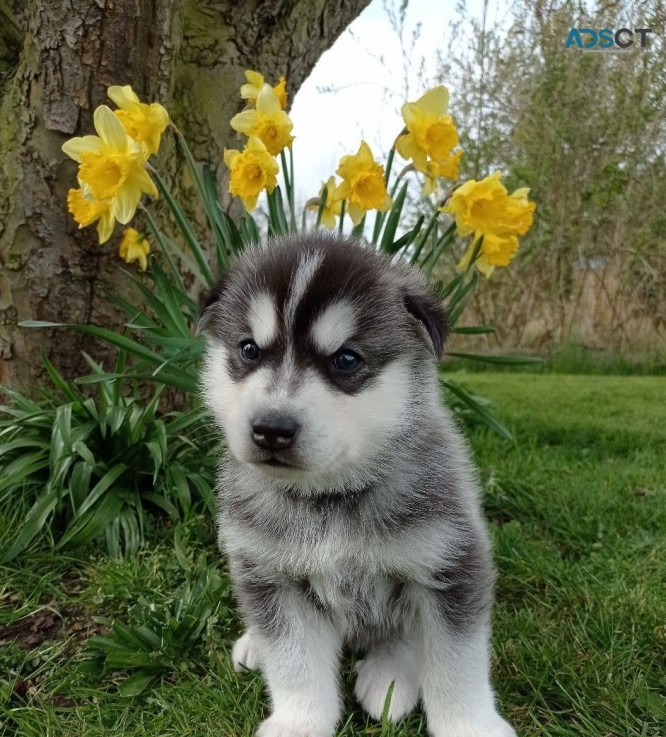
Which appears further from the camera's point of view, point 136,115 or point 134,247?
point 134,247

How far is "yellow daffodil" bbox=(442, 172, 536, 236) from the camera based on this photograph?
317cm

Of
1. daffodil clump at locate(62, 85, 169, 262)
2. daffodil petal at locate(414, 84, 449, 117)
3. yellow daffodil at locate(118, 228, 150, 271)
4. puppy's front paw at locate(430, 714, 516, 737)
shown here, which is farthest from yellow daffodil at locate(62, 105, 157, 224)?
puppy's front paw at locate(430, 714, 516, 737)

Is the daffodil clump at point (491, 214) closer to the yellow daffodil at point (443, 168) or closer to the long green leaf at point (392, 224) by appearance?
the yellow daffodil at point (443, 168)

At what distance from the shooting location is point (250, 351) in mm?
2014

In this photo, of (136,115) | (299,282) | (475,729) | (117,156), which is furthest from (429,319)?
(136,115)

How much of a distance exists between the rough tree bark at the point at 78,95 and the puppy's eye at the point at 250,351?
218 cm

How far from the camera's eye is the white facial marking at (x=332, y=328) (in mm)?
1870

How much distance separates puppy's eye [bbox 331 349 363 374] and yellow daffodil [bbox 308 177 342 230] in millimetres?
1768

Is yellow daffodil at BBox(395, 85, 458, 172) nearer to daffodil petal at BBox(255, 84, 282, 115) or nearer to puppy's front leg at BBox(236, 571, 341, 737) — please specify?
daffodil petal at BBox(255, 84, 282, 115)

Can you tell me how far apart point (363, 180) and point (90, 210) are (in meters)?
1.30

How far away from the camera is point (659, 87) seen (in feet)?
12.9

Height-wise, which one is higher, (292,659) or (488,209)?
(488,209)

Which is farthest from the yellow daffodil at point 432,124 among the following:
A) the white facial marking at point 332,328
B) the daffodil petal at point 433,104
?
the white facial marking at point 332,328

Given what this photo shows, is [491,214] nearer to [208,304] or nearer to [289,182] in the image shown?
[289,182]
